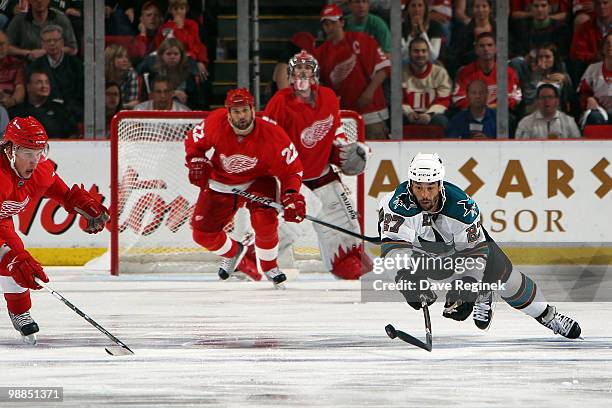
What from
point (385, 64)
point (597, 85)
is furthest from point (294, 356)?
point (597, 85)

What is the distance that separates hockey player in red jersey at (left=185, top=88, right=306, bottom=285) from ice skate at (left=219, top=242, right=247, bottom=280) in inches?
4.7

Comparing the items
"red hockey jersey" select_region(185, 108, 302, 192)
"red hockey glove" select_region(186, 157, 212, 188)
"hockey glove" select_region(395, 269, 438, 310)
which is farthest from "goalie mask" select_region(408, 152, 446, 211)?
"red hockey glove" select_region(186, 157, 212, 188)

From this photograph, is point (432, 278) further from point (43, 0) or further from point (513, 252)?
point (43, 0)

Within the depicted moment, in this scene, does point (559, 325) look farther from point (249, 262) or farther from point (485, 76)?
point (485, 76)

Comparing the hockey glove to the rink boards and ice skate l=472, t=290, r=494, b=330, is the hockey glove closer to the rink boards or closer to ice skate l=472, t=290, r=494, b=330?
ice skate l=472, t=290, r=494, b=330

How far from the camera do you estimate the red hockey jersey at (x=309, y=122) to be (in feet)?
25.6

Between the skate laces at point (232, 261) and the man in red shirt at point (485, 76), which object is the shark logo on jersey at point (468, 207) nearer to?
the skate laces at point (232, 261)

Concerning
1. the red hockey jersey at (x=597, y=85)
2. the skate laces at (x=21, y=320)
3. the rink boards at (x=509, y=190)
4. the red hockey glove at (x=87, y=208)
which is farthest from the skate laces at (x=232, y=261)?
the red hockey jersey at (x=597, y=85)

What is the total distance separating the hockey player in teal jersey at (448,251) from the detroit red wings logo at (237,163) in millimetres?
2158

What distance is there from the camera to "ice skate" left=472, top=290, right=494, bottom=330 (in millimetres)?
5367

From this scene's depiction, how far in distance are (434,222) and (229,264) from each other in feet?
8.77

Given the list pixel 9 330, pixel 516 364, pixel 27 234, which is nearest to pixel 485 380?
pixel 516 364

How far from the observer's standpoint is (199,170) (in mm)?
7234

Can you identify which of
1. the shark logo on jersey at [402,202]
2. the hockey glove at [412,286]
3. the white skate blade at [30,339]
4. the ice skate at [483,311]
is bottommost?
the white skate blade at [30,339]
